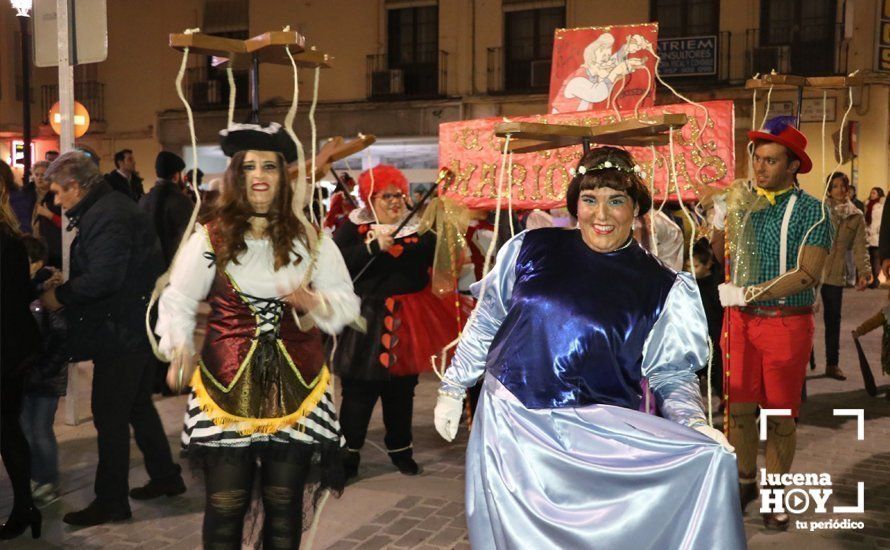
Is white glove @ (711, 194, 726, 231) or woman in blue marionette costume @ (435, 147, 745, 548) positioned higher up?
white glove @ (711, 194, 726, 231)

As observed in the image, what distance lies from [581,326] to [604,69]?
10.7 ft

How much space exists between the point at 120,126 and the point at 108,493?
22.2 meters

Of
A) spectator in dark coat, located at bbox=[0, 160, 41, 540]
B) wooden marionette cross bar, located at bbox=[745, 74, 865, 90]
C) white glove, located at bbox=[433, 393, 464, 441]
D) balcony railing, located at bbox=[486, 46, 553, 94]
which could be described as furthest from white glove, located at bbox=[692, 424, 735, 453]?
balcony railing, located at bbox=[486, 46, 553, 94]

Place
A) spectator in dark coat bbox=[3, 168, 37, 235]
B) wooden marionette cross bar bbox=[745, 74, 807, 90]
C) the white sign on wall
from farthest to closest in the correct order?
spectator in dark coat bbox=[3, 168, 37, 235], the white sign on wall, wooden marionette cross bar bbox=[745, 74, 807, 90]

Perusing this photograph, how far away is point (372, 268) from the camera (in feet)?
18.5

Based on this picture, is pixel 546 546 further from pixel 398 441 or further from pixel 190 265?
pixel 398 441

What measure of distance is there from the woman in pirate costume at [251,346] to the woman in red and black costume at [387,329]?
2051 millimetres

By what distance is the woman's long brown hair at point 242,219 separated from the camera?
3.38m

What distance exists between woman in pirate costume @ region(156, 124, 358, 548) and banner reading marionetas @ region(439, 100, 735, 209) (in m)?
1.82

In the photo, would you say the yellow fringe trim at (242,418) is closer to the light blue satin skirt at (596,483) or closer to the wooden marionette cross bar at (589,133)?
the light blue satin skirt at (596,483)

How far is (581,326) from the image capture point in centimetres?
300

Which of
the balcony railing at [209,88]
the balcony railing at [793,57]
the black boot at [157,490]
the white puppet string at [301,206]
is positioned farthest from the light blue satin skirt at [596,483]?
the balcony railing at [209,88]

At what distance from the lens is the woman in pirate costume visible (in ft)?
10.9

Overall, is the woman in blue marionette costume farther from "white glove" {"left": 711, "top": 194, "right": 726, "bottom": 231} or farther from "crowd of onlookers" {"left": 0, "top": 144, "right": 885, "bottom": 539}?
"white glove" {"left": 711, "top": 194, "right": 726, "bottom": 231}
